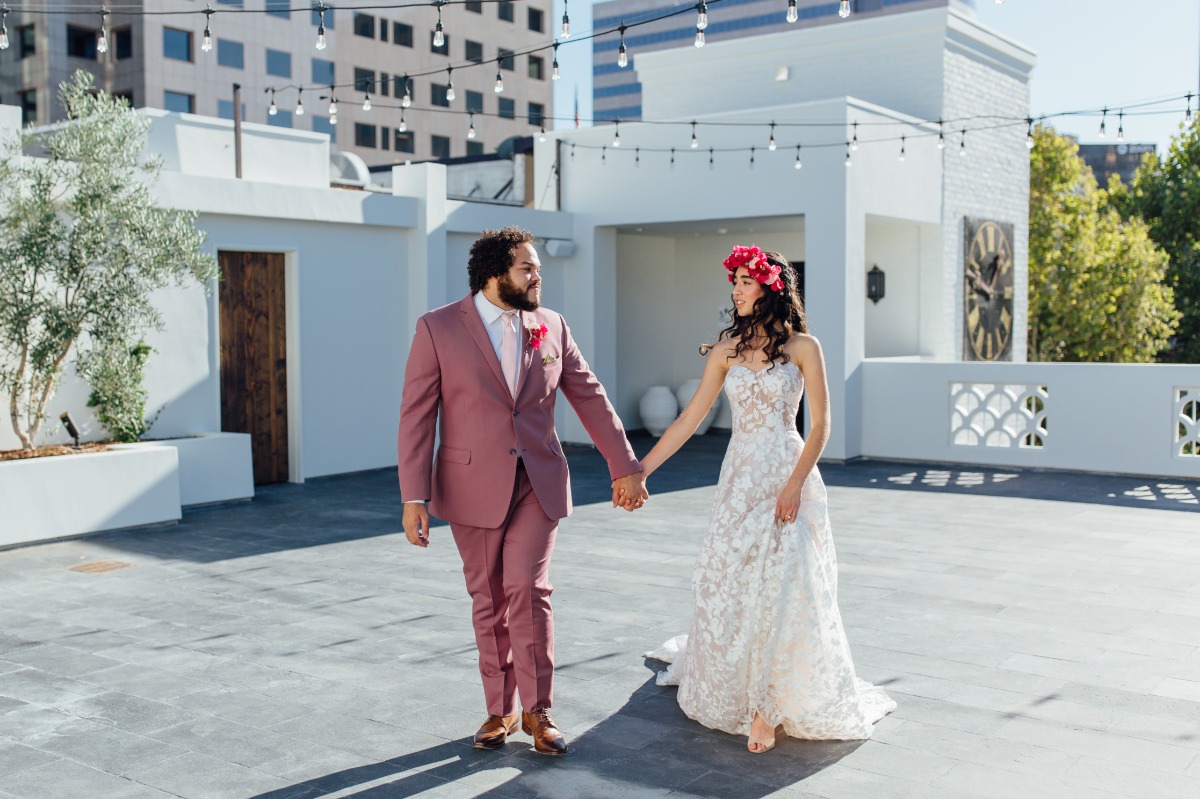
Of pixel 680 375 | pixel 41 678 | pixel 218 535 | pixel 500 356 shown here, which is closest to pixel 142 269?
pixel 218 535

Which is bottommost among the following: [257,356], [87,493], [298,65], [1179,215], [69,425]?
[87,493]

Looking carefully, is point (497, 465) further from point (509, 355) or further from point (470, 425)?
point (509, 355)

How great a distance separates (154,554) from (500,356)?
4.91 meters

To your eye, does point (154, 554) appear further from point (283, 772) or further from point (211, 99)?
point (211, 99)

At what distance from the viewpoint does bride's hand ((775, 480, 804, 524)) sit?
4535 mm

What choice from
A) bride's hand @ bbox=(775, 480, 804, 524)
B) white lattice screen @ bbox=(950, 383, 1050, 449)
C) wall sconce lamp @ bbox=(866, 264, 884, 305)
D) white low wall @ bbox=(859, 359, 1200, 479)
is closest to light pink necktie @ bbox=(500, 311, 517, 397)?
bride's hand @ bbox=(775, 480, 804, 524)

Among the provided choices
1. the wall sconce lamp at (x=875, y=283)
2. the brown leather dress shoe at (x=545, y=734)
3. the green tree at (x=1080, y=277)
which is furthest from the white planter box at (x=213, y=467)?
the green tree at (x=1080, y=277)

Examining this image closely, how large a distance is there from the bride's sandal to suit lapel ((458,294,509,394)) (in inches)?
59.9

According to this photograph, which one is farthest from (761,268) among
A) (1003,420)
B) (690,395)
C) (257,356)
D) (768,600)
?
(690,395)

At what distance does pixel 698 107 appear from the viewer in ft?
58.0

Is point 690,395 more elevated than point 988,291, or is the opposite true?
point 988,291

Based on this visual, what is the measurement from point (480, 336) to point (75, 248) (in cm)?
605

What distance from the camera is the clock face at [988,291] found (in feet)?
54.1

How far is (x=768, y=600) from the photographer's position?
15.0ft
